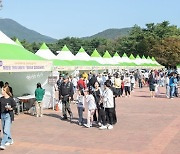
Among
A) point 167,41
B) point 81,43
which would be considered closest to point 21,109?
point 167,41

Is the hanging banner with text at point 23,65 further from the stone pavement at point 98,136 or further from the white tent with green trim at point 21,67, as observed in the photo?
the stone pavement at point 98,136

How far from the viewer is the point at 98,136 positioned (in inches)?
392

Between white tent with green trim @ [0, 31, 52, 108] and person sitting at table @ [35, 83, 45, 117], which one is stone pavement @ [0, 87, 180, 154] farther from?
white tent with green trim @ [0, 31, 52, 108]

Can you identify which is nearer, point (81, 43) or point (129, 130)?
point (129, 130)

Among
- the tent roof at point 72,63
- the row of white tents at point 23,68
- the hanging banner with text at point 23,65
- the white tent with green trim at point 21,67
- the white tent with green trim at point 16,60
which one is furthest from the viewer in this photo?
the tent roof at point 72,63

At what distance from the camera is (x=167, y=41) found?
2938 inches

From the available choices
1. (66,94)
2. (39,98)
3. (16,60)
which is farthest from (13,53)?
(66,94)

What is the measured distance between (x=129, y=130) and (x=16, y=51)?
6510 millimetres

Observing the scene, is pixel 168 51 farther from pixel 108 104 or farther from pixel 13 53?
pixel 108 104

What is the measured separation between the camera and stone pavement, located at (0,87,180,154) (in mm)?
8414

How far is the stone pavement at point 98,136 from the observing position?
8414 millimetres

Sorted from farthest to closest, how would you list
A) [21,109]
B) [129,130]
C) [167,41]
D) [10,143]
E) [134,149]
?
[167,41]
[21,109]
[129,130]
[10,143]
[134,149]

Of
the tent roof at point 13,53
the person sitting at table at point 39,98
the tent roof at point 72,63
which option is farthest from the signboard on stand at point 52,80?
the tent roof at point 72,63

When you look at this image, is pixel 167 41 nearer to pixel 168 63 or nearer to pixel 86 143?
pixel 168 63
